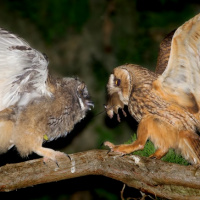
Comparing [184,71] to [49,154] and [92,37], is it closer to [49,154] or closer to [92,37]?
[49,154]

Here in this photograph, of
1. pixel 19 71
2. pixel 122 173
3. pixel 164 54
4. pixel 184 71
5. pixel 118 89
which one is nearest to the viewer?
pixel 122 173

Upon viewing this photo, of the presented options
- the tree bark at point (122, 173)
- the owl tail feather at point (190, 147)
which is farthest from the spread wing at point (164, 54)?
the tree bark at point (122, 173)

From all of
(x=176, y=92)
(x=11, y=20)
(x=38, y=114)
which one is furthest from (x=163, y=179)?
(x=11, y=20)

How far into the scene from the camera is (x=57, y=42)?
4645mm

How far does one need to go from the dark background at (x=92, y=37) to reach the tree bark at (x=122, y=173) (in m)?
1.83

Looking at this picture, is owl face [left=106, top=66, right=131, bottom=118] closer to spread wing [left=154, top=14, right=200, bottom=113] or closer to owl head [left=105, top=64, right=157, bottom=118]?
owl head [left=105, top=64, right=157, bottom=118]

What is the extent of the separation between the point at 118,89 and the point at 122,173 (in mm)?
877

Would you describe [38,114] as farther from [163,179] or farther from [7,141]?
[163,179]

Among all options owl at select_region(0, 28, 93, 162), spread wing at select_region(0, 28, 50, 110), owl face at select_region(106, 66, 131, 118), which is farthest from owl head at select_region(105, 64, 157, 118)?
spread wing at select_region(0, 28, 50, 110)

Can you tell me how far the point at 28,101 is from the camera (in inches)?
109

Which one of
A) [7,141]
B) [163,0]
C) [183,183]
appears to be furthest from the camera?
[163,0]

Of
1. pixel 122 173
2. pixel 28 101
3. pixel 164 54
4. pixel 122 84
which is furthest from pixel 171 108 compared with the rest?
pixel 28 101

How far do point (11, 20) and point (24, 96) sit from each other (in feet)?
6.83

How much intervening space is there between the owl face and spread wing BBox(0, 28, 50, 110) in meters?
0.52
